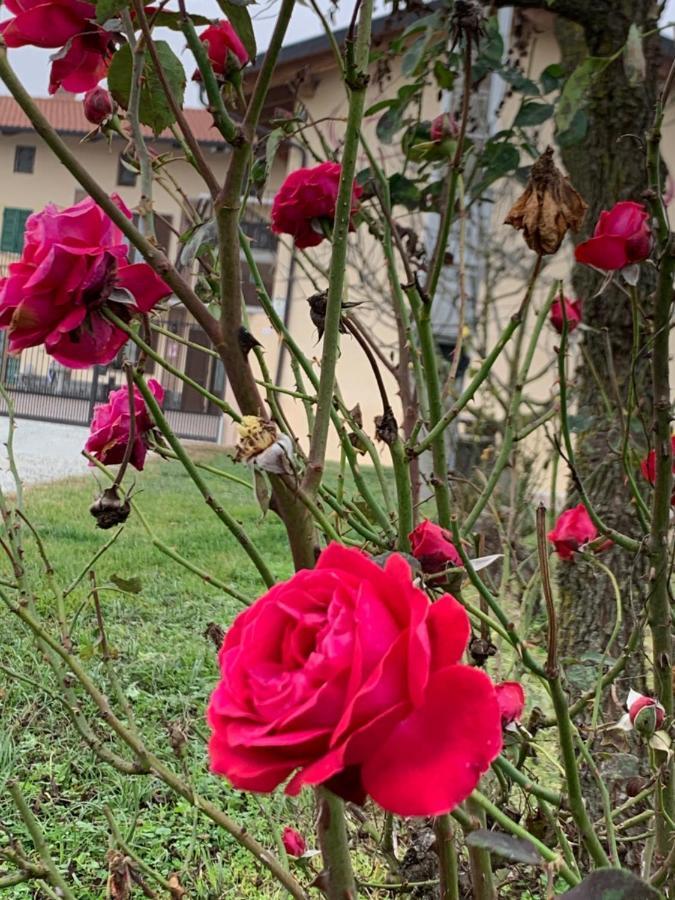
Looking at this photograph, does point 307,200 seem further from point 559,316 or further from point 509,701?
point 559,316

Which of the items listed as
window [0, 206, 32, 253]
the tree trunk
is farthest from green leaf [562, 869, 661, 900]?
window [0, 206, 32, 253]

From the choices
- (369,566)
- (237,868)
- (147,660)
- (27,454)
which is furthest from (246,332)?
(27,454)

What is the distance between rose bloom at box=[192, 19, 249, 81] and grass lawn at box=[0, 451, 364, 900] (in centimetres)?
37

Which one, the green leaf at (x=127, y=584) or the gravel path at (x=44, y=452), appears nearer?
the green leaf at (x=127, y=584)

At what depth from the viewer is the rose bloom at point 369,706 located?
306 millimetres

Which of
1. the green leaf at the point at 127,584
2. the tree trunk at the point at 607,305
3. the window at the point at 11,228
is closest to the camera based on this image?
the green leaf at the point at 127,584

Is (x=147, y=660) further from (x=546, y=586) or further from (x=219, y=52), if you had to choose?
(x=546, y=586)

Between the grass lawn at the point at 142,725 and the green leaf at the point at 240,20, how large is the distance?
1.28ft

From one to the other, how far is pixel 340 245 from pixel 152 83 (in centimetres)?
26

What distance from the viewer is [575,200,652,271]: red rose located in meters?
0.82

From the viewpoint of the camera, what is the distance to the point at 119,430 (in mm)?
689

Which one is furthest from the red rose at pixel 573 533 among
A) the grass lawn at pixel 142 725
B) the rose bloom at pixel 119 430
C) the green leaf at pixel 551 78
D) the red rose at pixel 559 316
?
the green leaf at pixel 551 78

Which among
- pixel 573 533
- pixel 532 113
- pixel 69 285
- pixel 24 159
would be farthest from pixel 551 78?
pixel 24 159

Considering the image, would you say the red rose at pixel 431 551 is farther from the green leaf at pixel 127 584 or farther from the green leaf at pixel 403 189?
the green leaf at pixel 403 189
